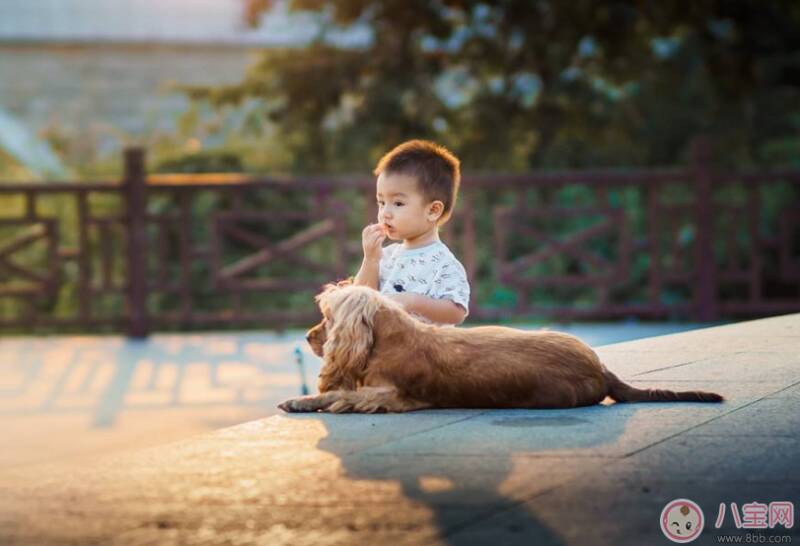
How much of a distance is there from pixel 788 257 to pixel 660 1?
4.53 metres

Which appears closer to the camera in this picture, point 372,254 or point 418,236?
point 372,254

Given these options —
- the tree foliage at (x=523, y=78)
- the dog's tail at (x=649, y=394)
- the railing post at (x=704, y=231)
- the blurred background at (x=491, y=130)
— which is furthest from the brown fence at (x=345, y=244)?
the dog's tail at (x=649, y=394)

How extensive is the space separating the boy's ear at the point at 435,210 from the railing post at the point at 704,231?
23.6 ft

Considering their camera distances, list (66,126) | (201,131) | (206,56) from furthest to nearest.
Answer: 1. (206,56)
2. (66,126)
3. (201,131)

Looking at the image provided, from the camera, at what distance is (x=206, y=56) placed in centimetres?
2383

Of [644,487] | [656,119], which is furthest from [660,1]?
[644,487]

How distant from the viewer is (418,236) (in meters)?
4.50

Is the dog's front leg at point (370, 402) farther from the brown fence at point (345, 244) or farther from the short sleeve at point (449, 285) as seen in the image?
the brown fence at point (345, 244)

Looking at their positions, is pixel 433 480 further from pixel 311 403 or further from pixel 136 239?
pixel 136 239

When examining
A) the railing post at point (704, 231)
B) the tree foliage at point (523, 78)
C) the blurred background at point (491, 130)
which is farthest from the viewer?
the tree foliage at point (523, 78)

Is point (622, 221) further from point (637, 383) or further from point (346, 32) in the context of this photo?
point (637, 383)

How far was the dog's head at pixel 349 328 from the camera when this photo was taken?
150 inches

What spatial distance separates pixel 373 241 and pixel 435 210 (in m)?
0.27

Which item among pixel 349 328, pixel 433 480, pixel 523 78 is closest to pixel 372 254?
pixel 349 328
